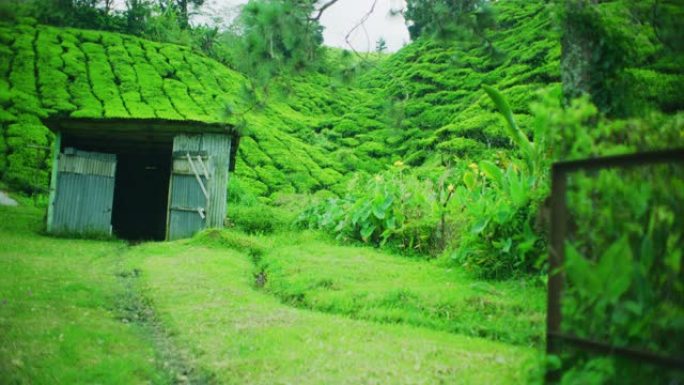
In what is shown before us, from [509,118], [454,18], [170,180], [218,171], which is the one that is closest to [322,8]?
[454,18]

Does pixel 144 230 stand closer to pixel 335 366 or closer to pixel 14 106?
pixel 14 106

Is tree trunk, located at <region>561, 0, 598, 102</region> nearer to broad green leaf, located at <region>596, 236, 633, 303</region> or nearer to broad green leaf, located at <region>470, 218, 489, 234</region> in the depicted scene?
broad green leaf, located at <region>470, 218, 489, 234</region>

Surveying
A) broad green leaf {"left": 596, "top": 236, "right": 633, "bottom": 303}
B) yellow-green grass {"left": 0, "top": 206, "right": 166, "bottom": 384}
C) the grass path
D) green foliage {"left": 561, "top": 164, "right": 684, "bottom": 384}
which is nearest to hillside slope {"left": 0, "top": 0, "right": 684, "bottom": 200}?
yellow-green grass {"left": 0, "top": 206, "right": 166, "bottom": 384}

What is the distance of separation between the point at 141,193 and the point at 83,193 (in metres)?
5.27

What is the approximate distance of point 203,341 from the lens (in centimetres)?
438

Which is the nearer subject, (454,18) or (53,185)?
(454,18)

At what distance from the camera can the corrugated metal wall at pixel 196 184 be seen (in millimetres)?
12531

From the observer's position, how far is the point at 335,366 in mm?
3701

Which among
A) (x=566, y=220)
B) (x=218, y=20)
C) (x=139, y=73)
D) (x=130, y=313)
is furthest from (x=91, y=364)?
(x=218, y=20)

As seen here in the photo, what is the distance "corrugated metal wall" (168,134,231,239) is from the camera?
12.5 meters

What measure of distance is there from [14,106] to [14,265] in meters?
16.9

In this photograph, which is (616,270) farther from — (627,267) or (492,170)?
(492,170)

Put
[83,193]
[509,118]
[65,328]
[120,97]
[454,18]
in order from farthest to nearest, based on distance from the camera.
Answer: [120,97] < [83,193] < [509,118] < [454,18] < [65,328]

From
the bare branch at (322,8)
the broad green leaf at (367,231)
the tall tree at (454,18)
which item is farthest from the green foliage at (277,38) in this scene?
the broad green leaf at (367,231)
